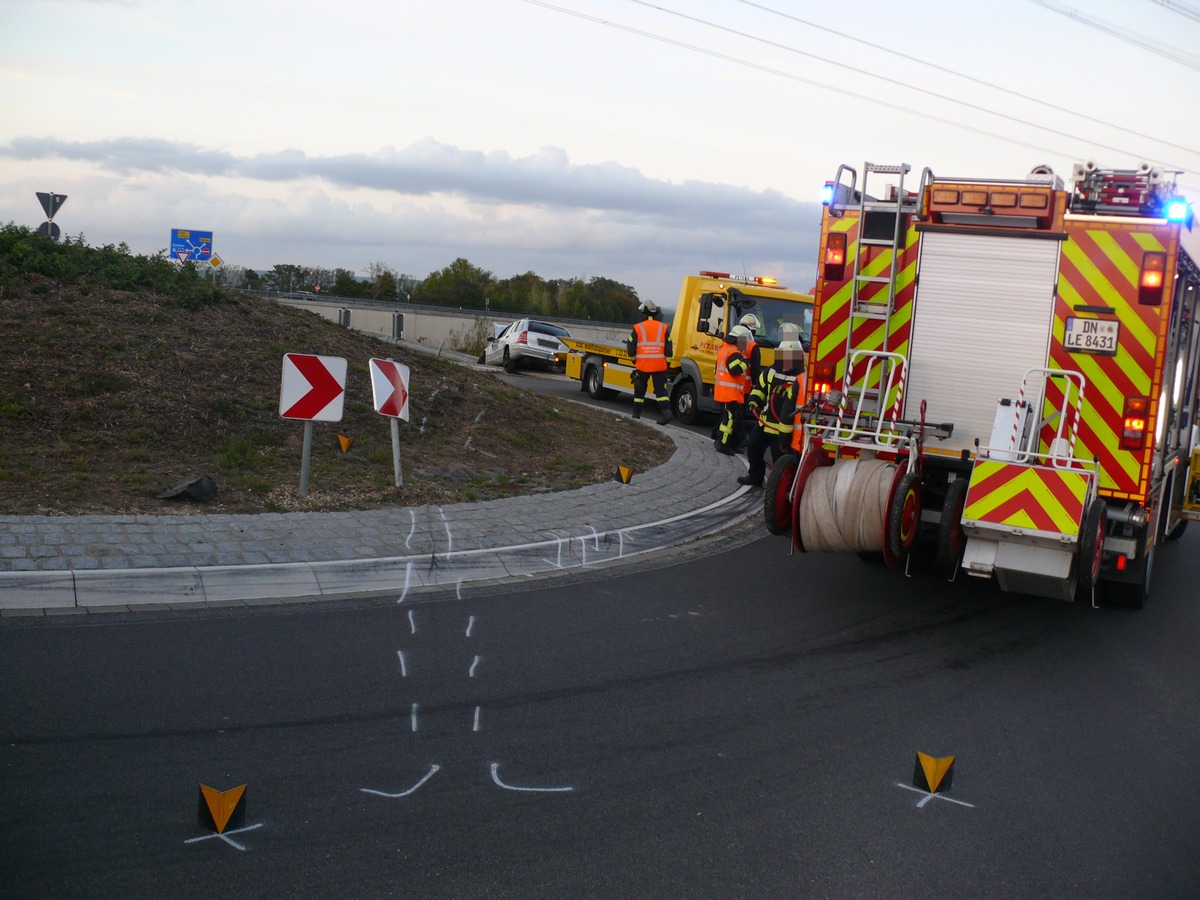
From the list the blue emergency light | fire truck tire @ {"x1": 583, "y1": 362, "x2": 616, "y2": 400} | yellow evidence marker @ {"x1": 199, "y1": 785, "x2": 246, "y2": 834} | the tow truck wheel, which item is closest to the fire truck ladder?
the blue emergency light

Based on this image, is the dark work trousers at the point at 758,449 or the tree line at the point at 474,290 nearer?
the dark work trousers at the point at 758,449

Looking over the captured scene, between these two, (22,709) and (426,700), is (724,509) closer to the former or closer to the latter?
(426,700)

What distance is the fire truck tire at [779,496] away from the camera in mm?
8109

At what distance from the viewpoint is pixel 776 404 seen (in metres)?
11.0

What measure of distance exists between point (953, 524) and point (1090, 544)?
35.4 inches

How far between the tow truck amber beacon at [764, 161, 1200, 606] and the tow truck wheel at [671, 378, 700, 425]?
34.8 feet

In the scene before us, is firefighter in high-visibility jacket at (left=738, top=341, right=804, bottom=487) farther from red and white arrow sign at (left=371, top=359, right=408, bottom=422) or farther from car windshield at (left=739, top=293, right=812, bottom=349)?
car windshield at (left=739, top=293, right=812, bottom=349)

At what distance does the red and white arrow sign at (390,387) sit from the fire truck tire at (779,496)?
158 inches


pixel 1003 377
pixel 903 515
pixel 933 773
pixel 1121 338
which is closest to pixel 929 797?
pixel 933 773

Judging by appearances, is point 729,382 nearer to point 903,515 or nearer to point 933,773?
point 903,515

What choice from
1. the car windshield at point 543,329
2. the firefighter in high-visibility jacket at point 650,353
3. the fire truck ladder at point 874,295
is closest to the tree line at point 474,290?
the car windshield at point 543,329

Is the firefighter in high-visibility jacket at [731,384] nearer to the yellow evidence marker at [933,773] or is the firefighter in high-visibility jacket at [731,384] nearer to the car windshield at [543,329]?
the yellow evidence marker at [933,773]

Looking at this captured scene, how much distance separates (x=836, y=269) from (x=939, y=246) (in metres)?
0.83

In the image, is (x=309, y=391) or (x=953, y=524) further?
(x=309, y=391)
